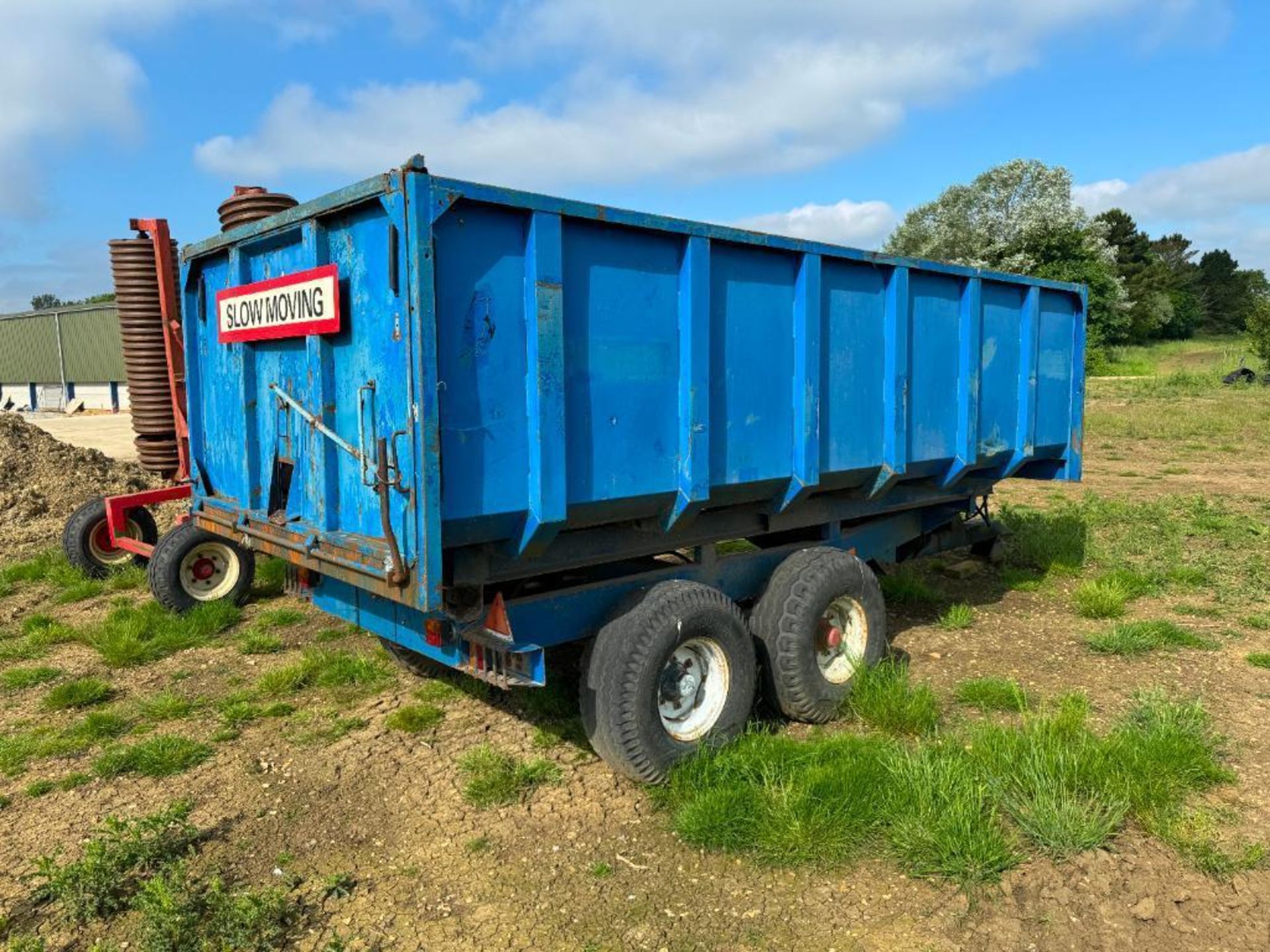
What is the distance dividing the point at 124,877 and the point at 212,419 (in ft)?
8.12

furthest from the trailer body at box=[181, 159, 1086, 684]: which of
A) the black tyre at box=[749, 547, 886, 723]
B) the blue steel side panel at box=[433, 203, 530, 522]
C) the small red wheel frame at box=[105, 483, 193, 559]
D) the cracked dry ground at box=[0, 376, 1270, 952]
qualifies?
the small red wheel frame at box=[105, 483, 193, 559]

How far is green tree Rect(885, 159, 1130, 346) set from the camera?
139 feet

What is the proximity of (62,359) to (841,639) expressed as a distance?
43906 millimetres

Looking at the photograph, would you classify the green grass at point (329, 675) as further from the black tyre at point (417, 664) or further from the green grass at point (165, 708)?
the green grass at point (165, 708)

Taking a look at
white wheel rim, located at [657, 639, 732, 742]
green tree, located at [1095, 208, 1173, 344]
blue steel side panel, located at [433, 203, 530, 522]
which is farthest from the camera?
green tree, located at [1095, 208, 1173, 344]

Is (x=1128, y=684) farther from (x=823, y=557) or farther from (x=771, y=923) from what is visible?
(x=771, y=923)

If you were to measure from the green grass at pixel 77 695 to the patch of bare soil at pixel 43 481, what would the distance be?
4.22m

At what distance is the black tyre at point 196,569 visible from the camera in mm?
6332

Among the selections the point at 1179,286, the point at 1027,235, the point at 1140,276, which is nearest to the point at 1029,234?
the point at 1027,235

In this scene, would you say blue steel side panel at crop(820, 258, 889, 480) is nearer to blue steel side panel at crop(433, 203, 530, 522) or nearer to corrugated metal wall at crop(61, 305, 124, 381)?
blue steel side panel at crop(433, 203, 530, 522)

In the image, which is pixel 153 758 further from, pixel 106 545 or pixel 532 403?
pixel 106 545

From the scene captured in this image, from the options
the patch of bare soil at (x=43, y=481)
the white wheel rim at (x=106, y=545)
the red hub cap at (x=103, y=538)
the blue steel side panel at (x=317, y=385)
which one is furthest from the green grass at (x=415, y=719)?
the patch of bare soil at (x=43, y=481)

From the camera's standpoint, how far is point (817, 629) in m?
4.81

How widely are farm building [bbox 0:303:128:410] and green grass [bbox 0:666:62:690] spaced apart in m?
35.3
